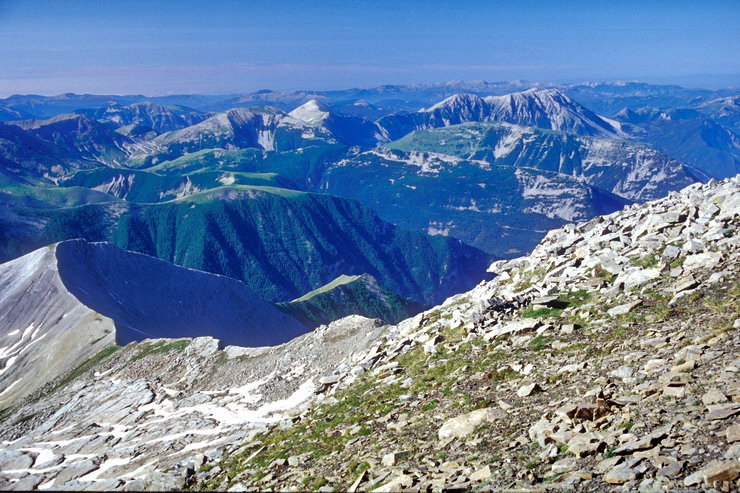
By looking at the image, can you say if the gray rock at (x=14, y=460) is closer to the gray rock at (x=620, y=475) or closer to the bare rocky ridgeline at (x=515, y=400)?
the bare rocky ridgeline at (x=515, y=400)

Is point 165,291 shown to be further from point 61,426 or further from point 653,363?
point 653,363

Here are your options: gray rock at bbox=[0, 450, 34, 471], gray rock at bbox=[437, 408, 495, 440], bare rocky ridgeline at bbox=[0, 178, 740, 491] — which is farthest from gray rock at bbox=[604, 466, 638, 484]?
gray rock at bbox=[0, 450, 34, 471]

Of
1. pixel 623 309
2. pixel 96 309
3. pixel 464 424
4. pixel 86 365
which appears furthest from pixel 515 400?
pixel 96 309

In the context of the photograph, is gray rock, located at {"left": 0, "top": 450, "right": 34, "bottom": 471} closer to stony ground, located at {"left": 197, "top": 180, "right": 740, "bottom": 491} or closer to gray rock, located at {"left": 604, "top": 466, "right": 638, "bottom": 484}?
stony ground, located at {"left": 197, "top": 180, "right": 740, "bottom": 491}

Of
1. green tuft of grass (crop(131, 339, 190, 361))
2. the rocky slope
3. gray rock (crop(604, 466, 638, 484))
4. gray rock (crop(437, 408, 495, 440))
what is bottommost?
the rocky slope

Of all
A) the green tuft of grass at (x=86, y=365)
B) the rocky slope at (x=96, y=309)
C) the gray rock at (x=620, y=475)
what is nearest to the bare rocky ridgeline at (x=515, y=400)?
the gray rock at (x=620, y=475)
